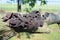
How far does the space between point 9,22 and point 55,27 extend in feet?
5.93

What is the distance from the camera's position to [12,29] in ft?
15.3

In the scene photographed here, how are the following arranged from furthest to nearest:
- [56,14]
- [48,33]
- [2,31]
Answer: [56,14]
[48,33]
[2,31]

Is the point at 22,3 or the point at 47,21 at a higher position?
the point at 22,3

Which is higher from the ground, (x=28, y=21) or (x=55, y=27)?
(x=28, y=21)

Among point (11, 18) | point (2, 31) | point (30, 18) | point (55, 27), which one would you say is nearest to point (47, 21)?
point (55, 27)

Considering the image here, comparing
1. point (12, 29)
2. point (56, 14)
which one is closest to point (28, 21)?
point (12, 29)

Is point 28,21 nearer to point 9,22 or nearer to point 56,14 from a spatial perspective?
point 9,22

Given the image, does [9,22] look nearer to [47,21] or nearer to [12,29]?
[12,29]

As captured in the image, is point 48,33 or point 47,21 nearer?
point 48,33

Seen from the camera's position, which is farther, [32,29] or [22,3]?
[22,3]

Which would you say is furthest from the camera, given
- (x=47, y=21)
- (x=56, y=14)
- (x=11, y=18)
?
(x=56, y=14)

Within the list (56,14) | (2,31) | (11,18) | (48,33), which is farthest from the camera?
(56,14)

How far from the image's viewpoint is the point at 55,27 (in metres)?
5.88

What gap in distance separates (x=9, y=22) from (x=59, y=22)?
2.16 m
